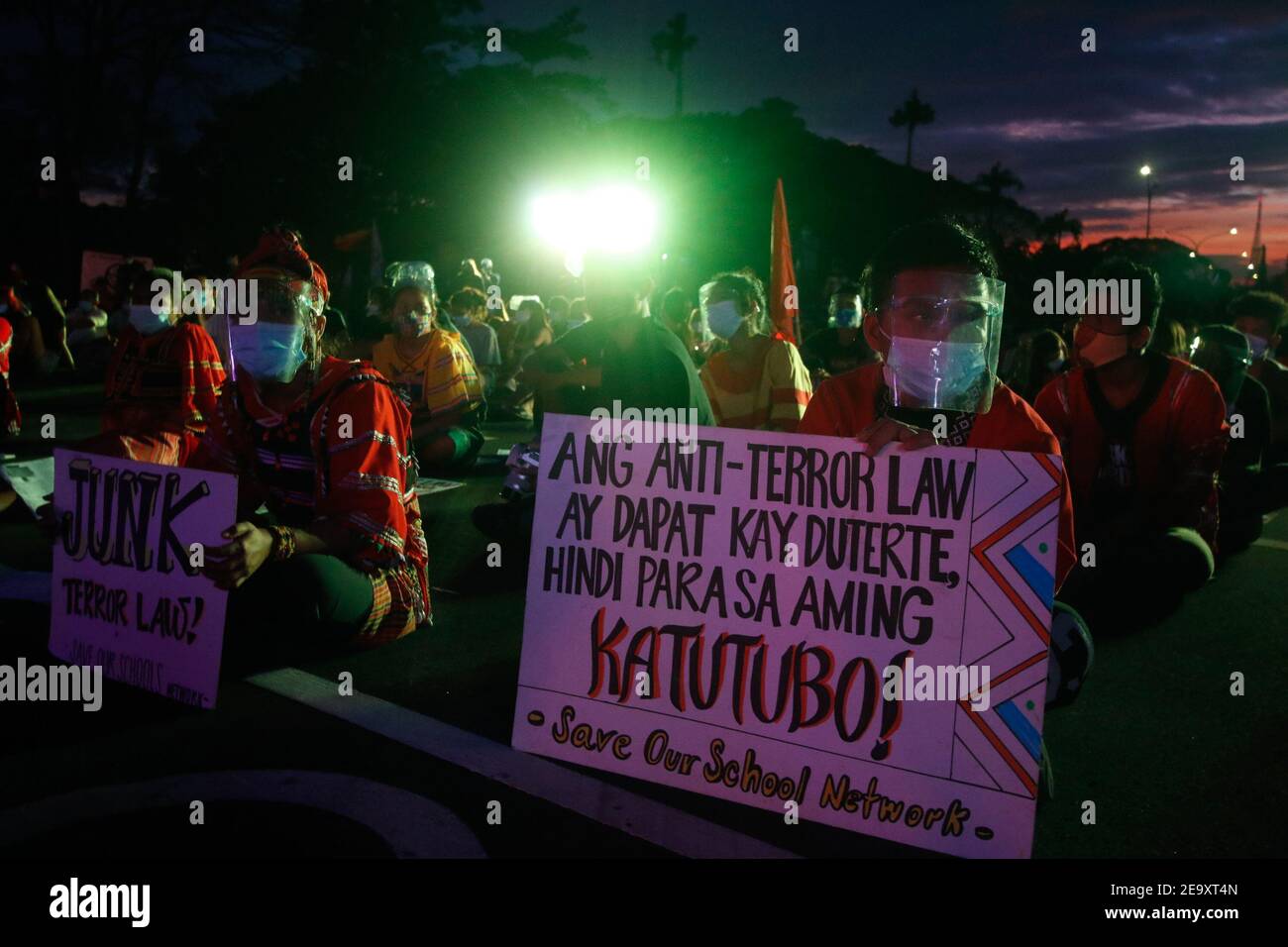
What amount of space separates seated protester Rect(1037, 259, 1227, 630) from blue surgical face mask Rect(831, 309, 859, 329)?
15.3 feet

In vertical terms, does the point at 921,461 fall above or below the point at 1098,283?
below

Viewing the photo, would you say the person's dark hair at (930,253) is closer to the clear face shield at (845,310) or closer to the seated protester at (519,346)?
the clear face shield at (845,310)

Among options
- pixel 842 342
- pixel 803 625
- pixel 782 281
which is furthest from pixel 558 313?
pixel 803 625

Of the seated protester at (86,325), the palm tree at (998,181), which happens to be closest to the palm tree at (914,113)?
the palm tree at (998,181)

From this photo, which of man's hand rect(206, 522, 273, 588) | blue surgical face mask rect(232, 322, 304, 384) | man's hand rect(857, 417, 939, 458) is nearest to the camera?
man's hand rect(857, 417, 939, 458)

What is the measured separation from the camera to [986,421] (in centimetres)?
305

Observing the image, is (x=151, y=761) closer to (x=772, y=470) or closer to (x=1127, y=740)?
(x=772, y=470)

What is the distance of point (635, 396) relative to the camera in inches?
177

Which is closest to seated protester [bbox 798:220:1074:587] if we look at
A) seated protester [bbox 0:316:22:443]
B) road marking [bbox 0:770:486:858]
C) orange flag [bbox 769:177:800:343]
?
road marking [bbox 0:770:486:858]

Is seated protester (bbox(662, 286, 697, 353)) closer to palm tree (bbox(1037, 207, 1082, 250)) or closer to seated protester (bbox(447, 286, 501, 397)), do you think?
seated protester (bbox(447, 286, 501, 397))

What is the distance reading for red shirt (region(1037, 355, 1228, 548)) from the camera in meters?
4.90

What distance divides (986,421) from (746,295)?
3.56 metres
